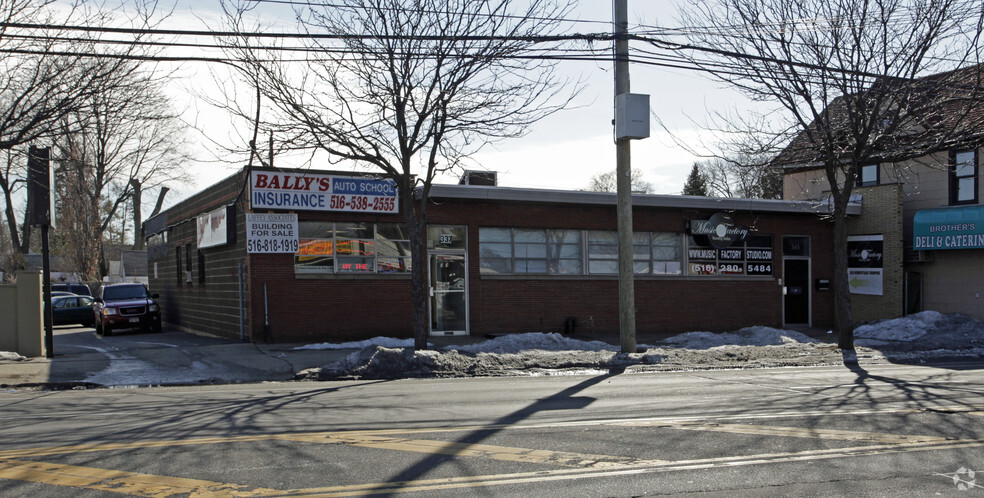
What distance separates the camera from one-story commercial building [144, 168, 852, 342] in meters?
18.5

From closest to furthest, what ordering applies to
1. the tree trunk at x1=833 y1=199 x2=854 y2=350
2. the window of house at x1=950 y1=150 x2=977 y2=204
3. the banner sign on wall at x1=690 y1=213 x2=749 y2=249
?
the tree trunk at x1=833 y1=199 x2=854 y2=350 → the banner sign on wall at x1=690 y1=213 x2=749 y2=249 → the window of house at x1=950 y1=150 x2=977 y2=204

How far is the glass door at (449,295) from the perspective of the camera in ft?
66.1

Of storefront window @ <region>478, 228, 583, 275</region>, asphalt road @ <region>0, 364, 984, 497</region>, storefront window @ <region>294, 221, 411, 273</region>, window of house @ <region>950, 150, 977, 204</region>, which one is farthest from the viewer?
window of house @ <region>950, 150, 977, 204</region>

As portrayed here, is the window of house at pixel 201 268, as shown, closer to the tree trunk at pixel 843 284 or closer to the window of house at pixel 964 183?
the tree trunk at pixel 843 284

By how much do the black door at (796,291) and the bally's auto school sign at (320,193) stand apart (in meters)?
13.4

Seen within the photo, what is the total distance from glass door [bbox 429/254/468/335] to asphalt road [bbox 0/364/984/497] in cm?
832

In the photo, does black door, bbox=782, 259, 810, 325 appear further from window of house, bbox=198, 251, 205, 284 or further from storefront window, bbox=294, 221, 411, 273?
window of house, bbox=198, 251, 205, 284

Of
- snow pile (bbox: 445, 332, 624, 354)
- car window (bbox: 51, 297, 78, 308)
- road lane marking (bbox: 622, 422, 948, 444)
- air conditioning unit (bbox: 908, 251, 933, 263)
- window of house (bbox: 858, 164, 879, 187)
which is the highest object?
window of house (bbox: 858, 164, 879, 187)

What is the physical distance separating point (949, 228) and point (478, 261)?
14.9 m

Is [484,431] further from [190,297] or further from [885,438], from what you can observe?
[190,297]

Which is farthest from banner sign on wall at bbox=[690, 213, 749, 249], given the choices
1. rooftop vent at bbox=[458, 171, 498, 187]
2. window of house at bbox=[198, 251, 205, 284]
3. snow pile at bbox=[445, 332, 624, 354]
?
window of house at bbox=[198, 251, 205, 284]

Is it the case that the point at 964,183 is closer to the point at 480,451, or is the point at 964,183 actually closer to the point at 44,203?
the point at 480,451

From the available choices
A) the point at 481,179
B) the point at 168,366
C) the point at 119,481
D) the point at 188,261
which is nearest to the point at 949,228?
the point at 481,179

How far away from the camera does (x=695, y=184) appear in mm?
59062
